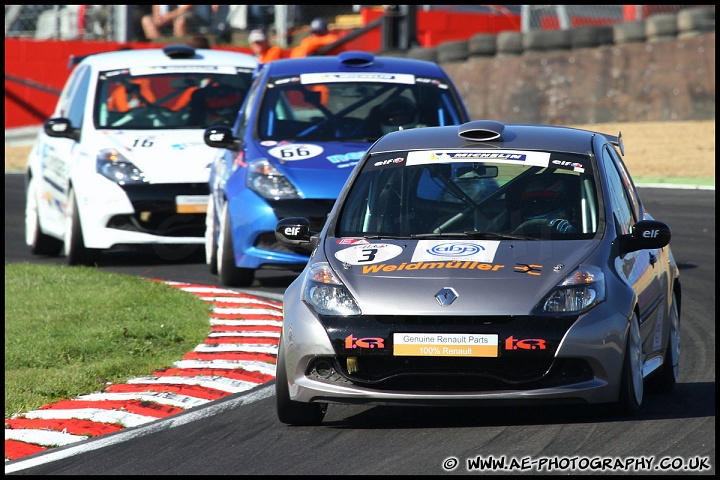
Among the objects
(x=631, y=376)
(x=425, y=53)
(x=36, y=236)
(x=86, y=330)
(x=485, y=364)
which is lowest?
(x=36, y=236)

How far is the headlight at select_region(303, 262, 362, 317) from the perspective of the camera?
254 inches

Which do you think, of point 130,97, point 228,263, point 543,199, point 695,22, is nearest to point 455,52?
point 695,22

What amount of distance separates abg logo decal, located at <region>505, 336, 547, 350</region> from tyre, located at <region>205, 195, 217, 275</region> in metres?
5.81

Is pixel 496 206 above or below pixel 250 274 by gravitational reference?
above

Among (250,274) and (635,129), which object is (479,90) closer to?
(635,129)

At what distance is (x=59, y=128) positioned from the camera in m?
12.7

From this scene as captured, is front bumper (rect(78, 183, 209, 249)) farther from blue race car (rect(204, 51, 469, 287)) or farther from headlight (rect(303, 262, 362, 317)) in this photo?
headlight (rect(303, 262, 362, 317))

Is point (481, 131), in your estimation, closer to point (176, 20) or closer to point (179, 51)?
point (179, 51)

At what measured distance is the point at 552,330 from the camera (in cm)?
622

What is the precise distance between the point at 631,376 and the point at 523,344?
608 mm

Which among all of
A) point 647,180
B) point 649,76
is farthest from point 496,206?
point 649,76

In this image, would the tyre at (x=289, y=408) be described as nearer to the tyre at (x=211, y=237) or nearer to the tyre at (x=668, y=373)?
the tyre at (x=668, y=373)

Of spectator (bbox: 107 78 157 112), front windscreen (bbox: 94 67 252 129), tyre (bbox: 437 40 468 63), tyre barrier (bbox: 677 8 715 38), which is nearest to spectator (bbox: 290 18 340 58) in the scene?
tyre (bbox: 437 40 468 63)

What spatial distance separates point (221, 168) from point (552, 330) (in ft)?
19.2
